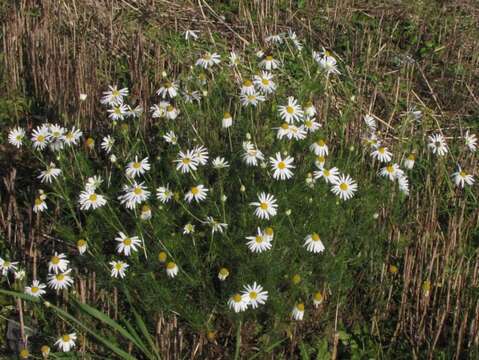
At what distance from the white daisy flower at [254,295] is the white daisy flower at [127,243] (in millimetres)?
505

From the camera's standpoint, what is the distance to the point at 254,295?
2.54 m

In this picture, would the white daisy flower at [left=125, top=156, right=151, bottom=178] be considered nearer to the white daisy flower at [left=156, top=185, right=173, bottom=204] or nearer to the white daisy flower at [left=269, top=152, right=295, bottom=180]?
the white daisy flower at [left=156, top=185, right=173, bottom=204]

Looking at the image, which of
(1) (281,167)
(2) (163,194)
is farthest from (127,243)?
(1) (281,167)

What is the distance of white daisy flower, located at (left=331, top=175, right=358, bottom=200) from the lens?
9.11ft

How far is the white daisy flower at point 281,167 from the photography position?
9.00ft

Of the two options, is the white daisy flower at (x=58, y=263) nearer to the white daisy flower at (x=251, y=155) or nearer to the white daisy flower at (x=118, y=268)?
the white daisy flower at (x=118, y=268)

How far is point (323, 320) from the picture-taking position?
2791 mm

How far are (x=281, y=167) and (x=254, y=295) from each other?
586mm

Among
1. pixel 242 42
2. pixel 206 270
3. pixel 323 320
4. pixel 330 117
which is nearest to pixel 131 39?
pixel 242 42

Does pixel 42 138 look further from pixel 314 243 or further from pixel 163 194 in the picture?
pixel 314 243

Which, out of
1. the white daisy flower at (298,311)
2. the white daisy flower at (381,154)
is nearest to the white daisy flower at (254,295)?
the white daisy flower at (298,311)

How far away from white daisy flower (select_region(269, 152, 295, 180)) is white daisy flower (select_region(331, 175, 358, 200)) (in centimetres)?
21

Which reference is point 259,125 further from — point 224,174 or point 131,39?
point 131,39

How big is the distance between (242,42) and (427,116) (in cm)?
145
